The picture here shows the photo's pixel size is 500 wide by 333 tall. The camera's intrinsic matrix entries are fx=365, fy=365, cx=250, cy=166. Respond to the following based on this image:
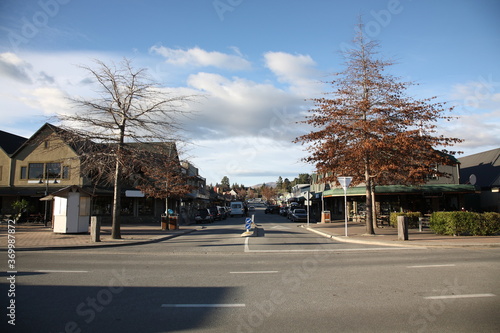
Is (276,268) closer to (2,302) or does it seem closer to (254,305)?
(254,305)

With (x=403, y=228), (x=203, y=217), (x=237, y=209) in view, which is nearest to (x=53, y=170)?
(x=203, y=217)

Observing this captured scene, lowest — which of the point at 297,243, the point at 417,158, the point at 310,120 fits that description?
the point at 297,243

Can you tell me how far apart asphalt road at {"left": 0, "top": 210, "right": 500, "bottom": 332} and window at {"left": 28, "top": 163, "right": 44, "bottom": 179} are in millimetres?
24601

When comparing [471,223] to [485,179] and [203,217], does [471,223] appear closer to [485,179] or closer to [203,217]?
[203,217]

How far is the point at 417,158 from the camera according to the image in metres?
20.3

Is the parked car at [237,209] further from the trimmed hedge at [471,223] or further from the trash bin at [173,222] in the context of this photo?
the trimmed hedge at [471,223]

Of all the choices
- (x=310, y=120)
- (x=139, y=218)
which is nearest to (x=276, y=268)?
(x=310, y=120)

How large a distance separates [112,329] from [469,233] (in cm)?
1958

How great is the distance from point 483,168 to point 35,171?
47.8 m

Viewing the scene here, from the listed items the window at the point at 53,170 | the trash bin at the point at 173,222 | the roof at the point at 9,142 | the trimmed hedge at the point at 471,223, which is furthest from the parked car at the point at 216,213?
the trimmed hedge at the point at 471,223

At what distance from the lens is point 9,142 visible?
36.7 meters

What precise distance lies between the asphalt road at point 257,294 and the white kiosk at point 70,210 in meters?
8.00

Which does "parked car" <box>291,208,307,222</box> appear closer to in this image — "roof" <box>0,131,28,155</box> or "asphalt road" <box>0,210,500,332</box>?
"asphalt road" <box>0,210,500,332</box>

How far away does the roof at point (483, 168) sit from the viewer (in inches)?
1551
